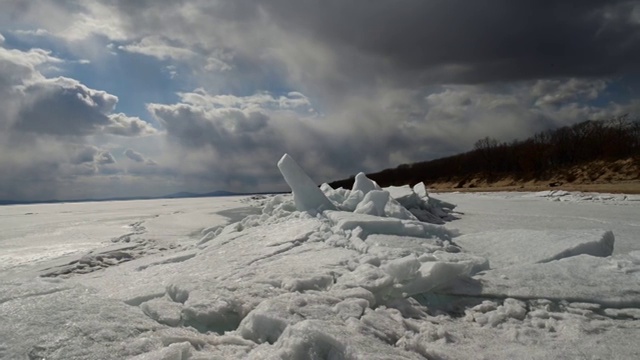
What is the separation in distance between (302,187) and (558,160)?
41.1 metres

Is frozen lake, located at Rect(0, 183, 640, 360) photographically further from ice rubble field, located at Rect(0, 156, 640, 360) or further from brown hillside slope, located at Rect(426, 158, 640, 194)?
brown hillside slope, located at Rect(426, 158, 640, 194)

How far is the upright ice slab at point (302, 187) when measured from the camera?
24.2ft

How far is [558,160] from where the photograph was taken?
132ft

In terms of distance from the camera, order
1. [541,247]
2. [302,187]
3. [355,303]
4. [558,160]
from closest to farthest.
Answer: [355,303]
[541,247]
[302,187]
[558,160]

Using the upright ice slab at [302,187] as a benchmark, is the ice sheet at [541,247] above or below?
below

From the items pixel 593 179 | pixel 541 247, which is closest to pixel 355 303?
pixel 541 247

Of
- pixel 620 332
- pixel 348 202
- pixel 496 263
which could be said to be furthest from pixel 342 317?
pixel 348 202

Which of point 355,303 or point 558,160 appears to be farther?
point 558,160

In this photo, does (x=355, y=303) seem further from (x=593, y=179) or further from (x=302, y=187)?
(x=593, y=179)

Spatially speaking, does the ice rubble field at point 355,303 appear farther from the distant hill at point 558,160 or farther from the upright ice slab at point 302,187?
the distant hill at point 558,160

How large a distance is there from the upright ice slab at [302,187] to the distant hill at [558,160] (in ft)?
91.7

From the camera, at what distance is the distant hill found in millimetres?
30992

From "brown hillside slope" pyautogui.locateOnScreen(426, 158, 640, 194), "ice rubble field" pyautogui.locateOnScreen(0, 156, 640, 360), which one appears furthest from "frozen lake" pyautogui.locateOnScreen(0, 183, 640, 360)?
"brown hillside slope" pyautogui.locateOnScreen(426, 158, 640, 194)

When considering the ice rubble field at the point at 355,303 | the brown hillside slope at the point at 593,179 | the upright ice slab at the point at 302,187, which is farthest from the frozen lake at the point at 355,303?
the brown hillside slope at the point at 593,179
